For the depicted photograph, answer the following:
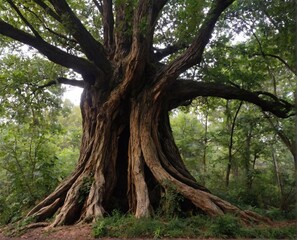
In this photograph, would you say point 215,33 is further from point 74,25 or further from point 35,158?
point 35,158

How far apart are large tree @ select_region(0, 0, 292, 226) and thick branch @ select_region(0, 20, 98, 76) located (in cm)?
2

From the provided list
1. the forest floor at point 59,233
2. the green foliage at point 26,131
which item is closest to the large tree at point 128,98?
the forest floor at point 59,233

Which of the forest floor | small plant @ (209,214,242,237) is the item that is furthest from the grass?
the forest floor

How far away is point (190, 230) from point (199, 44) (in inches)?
165

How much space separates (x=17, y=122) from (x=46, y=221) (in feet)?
12.2

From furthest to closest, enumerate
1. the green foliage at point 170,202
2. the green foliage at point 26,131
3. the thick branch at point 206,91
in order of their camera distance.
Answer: the thick branch at point 206,91 → the green foliage at point 26,131 → the green foliage at point 170,202

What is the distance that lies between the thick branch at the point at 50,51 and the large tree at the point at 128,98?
0.8 inches

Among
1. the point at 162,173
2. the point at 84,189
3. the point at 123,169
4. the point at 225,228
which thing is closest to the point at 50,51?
the point at 84,189

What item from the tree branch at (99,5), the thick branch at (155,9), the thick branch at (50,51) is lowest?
the thick branch at (50,51)

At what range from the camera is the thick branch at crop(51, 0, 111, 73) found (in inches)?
225

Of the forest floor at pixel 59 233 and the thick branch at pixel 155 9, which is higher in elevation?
the thick branch at pixel 155 9

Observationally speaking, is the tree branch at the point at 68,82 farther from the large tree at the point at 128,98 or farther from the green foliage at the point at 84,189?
the green foliage at the point at 84,189

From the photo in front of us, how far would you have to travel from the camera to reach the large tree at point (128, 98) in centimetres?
577

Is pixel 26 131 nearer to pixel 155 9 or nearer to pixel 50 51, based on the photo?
pixel 50 51
